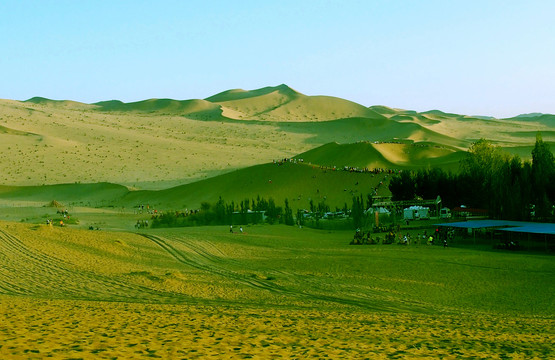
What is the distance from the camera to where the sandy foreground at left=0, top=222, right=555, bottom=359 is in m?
9.21

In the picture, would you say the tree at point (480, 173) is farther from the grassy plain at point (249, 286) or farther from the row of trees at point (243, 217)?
the grassy plain at point (249, 286)

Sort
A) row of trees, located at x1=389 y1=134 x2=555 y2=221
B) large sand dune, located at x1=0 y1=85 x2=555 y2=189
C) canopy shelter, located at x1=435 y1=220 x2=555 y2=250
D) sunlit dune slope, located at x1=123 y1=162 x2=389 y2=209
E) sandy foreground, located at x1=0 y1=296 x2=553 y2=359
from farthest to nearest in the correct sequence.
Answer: large sand dune, located at x1=0 y1=85 x2=555 y2=189 < sunlit dune slope, located at x1=123 y1=162 x2=389 y2=209 < row of trees, located at x1=389 y1=134 x2=555 y2=221 < canopy shelter, located at x1=435 y1=220 x2=555 y2=250 < sandy foreground, located at x1=0 y1=296 x2=553 y2=359

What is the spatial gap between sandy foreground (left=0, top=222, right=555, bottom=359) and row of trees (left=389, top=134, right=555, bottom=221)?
1705cm

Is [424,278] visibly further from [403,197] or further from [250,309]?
[403,197]

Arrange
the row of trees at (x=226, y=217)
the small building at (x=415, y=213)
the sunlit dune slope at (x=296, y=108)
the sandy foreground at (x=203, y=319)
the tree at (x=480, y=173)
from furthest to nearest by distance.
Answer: the sunlit dune slope at (x=296, y=108)
the small building at (x=415, y=213)
the tree at (x=480, y=173)
the row of trees at (x=226, y=217)
the sandy foreground at (x=203, y=319)

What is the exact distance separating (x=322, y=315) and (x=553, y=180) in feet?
80.5

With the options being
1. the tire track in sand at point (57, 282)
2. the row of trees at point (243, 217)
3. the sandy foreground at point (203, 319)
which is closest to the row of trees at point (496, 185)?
the row of trees at point (243, 217)

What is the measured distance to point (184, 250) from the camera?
2525 centimetres

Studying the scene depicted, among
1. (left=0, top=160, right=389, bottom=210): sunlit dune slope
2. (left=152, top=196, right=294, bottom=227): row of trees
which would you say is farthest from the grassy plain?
(left=152, top=196, right=294, bottom=227): row of trees

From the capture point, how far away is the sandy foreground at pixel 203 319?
921 centimetres

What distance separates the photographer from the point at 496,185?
3334 centimetres

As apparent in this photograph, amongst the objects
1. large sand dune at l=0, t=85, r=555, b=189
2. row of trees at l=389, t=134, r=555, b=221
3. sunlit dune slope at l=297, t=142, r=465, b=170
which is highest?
large sand dune at l=0, t=85, r=555, b=189

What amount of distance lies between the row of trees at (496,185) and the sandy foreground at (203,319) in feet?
55.9

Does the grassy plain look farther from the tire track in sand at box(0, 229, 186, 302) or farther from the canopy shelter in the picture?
the canopy shelter
